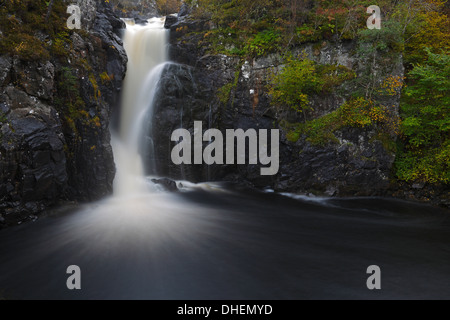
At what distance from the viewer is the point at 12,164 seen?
224 inches

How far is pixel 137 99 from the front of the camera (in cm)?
1194

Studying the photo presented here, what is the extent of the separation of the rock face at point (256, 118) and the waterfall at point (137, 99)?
22.4 inches

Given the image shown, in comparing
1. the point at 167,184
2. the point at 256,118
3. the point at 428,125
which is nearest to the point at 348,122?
the point at 428,125

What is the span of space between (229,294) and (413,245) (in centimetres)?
483

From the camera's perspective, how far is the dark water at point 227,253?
3.99m

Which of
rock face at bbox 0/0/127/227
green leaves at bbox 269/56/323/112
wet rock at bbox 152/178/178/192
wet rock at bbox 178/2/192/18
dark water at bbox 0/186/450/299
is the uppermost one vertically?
wet rock at bbox 178/2/192/18

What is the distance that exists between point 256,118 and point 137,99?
598cm

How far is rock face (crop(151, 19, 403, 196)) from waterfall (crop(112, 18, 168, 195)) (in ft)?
1.86

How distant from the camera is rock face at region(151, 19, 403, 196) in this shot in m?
9.77

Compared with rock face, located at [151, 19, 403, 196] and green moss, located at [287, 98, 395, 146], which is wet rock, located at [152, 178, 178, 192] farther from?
green moss, located at [287, 98, 395, 146]

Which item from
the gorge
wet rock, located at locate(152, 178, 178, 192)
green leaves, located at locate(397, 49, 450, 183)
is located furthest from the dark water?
wet rock, located at locate(152, 178, 178, 192)

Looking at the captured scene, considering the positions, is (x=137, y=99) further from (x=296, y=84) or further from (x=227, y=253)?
(x=227, y=253)

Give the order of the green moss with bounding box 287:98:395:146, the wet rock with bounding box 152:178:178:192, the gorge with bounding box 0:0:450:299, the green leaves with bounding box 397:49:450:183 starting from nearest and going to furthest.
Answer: the gorge with bounding box 0:0:450:299 → the green leaves with bounding box 397:49:450:183 → the green moss with bounding box 287:98:395:146 → the wet rock with bounding box 152:178:178:192

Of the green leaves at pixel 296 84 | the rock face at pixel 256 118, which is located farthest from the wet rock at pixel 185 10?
the green leaves at pixel 296 84
